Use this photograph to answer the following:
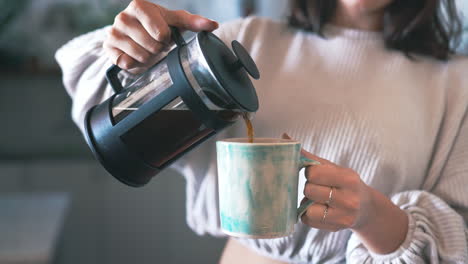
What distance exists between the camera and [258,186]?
0.55 meters

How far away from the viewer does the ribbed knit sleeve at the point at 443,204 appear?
27.9 inches

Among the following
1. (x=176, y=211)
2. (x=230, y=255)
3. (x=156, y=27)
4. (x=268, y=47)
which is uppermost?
(x=156, y=27)

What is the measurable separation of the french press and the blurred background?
1.64 meters

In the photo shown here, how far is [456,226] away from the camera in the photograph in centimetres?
73

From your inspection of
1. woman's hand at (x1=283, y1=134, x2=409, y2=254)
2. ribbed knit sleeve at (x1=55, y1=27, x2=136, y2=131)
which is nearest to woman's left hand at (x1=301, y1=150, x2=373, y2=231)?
woman's hand at (x1=283, y1=134, x2=409, y2=254)

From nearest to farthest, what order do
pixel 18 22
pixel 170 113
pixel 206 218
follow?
1. pixel 170 113
2. pixel 206 218
3. pixel 18 22

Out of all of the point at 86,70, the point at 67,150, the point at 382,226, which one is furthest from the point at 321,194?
the point at 67,150

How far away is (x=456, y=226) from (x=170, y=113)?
46cm

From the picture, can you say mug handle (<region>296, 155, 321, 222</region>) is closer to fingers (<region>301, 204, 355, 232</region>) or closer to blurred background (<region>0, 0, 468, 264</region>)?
fingers (<region>301, 204, 355, 232</region>)

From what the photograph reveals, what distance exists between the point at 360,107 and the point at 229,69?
1.17 ft

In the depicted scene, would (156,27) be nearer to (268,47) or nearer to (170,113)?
(170,113)

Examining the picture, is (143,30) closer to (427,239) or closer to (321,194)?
(321,194)

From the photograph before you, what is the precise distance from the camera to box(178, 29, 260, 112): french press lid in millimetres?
545

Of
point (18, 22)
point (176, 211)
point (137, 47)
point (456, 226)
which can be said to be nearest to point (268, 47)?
point (137, 47)
